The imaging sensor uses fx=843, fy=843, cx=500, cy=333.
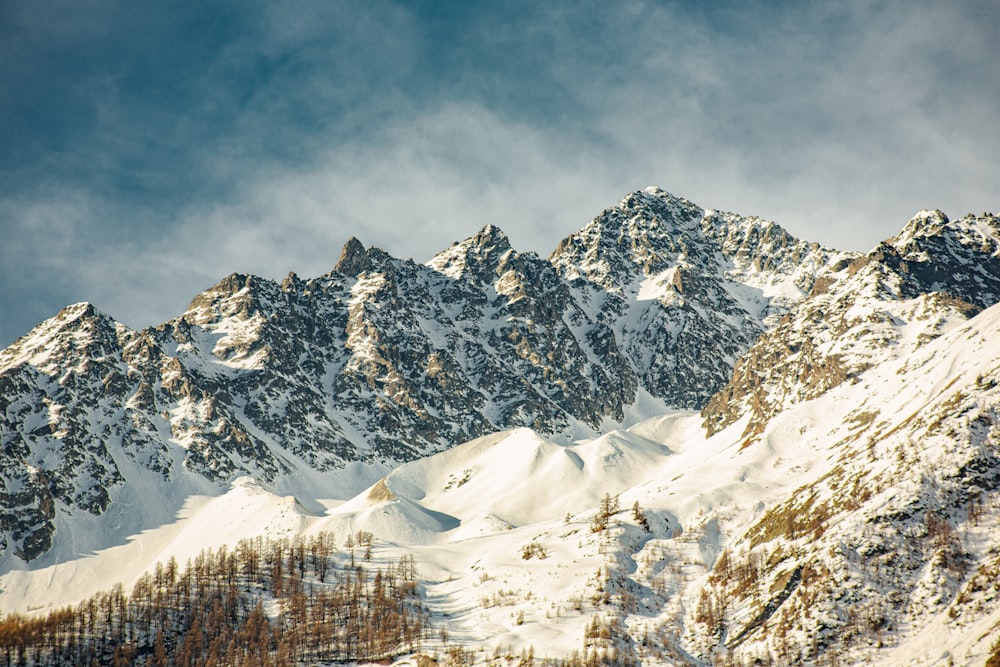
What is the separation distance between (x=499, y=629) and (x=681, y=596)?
90.4ft

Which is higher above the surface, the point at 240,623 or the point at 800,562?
the point at 800,562

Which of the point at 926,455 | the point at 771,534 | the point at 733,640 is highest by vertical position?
the point at 926,455

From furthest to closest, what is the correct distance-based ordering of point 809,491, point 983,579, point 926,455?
point 809,491 → point 926,455 → point 983,579

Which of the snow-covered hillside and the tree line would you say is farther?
the tree line

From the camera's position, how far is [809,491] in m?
133

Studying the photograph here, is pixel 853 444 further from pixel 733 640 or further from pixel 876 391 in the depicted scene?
pixel 733 640

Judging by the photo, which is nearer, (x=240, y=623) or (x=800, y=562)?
(x=800, y=562)

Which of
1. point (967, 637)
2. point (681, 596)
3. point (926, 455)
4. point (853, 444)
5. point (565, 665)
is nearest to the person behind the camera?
point (967, 637)

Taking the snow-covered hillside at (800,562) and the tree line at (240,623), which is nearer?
the snow-covered hillside at (800,562)

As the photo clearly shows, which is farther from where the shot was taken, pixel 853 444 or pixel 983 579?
pixel 853 444

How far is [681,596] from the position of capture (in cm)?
12175

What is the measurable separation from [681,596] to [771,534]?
17286mm

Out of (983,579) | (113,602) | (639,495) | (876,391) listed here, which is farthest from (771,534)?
(113,602)

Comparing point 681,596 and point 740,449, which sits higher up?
point 740,449
